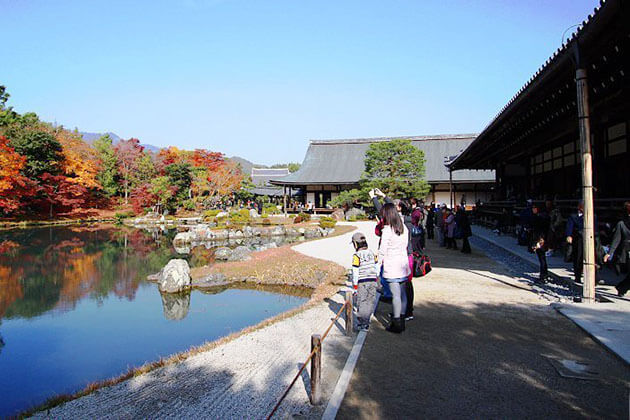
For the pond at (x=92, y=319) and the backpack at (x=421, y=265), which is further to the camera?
the backpack at (x=421, y=265)

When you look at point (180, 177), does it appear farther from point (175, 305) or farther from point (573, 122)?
point (573, 122)

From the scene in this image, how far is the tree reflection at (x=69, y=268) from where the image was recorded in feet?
30.8

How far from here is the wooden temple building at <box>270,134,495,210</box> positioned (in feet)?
90.4

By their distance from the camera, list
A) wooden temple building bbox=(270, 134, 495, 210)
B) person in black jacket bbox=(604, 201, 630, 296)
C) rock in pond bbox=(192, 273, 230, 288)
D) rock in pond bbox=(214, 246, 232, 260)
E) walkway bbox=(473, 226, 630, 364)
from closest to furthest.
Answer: walkway bbox=(473, 226, 630, 364), person in black jacket bbox=(604, 201, 630, 296), rock in pond bbox=(192, 273, 230, 288), rock in pond bbox=(214, 246, 232, 260), wooden temple building bbox=(270, 134, 495, 210)

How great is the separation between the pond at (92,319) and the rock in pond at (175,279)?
265 mm

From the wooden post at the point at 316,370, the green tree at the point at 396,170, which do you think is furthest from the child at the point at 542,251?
the green tree at the point at 396,170

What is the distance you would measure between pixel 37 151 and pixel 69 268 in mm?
19727

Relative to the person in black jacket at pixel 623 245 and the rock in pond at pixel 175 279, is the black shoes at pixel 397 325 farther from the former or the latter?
the rock in pond at pixel 175 279

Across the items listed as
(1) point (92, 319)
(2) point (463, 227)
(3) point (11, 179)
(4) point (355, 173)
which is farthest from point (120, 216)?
(2) point (463, 227)

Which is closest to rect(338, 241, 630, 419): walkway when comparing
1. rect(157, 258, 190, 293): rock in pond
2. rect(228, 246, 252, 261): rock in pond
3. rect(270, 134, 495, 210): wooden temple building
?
rect(157, 258, 190, 293): rock in pond

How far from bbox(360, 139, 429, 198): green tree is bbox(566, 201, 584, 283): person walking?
18.3m

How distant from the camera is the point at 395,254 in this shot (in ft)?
14.1

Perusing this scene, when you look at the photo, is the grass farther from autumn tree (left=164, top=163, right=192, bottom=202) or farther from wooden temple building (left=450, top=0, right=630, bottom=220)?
autumn tree (left=164, top=163, right=192, bottom=202)

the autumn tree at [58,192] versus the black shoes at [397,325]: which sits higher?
the autumn tree at [58,192]
